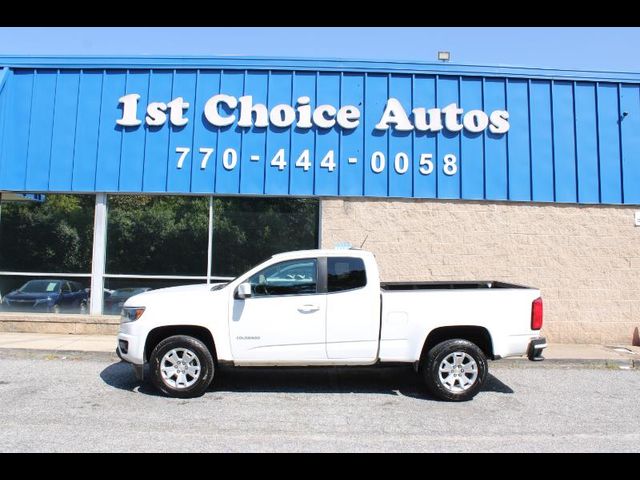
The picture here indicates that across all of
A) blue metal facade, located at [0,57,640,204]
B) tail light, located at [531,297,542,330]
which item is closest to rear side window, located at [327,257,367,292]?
tail light, located at [531,297,542,330]

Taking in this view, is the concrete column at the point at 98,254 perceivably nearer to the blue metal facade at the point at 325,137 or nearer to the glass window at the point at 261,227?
the blue metal facade at the point at 325,137

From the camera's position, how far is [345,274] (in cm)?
674

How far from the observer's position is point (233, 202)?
35.9 feet

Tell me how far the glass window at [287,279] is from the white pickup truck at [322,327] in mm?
13

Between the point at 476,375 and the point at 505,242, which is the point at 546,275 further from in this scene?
the point at 476,375

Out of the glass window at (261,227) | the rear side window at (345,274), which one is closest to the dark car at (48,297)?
the glass window at (261,227)

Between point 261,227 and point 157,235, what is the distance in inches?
83.7

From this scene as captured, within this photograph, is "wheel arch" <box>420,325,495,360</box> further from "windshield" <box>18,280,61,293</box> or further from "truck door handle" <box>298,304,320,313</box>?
"windshield" <box>18,280,61,293</box>

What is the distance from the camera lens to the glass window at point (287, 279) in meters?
6.66

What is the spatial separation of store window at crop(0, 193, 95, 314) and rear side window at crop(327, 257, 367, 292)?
6430mm

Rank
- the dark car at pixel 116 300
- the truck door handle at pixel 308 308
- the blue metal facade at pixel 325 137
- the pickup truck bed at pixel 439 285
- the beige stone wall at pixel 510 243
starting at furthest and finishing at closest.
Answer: the dark car at pixel 116 300
the blue metal facade at pixel 325 137
the beige stone wall at pixel 510 243
the pickup truck bed at pixel 439 285
the truck door handle at pixel 308 308

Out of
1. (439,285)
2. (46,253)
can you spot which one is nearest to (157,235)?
(46,253)

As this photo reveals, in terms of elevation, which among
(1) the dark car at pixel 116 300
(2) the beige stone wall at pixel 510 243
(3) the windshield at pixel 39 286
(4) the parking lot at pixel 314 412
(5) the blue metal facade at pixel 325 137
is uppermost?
(5) the blue metal facade at pixel 325 137

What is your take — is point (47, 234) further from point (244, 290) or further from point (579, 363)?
point (579, 363)
